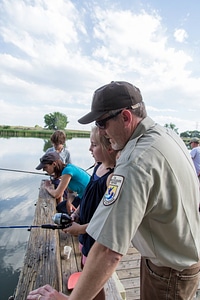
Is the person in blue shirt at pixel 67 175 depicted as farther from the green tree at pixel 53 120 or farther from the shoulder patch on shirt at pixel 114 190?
the green tree at pixel 53 120

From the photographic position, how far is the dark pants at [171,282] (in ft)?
3.51

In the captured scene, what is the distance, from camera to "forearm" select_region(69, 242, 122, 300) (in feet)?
2.42

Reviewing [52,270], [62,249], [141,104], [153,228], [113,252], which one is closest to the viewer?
[113,252]

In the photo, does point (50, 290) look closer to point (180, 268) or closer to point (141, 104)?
point (180, 268)

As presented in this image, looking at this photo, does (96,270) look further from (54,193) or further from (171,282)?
(54,193)

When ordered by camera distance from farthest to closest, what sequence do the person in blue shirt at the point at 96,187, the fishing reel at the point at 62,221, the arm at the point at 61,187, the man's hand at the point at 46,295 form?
the arm at the point at 61,187 → the fishing reel at the point at 62,221 → the person in blue shirt at the point at 96,187 → the man's hand at the point at 46,295

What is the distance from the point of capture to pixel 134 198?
75 cm

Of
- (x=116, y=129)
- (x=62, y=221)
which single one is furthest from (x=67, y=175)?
(x=116, y=129)

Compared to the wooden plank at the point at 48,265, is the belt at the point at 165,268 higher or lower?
higher

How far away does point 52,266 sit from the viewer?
5.32 feet

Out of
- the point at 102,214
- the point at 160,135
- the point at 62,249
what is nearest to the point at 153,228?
the point at 102,214

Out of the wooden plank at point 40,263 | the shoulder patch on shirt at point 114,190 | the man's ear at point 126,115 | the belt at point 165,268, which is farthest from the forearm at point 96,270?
the wooden plank at point 40,263

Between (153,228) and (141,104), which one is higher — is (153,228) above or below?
below

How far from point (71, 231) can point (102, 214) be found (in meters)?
1.15
